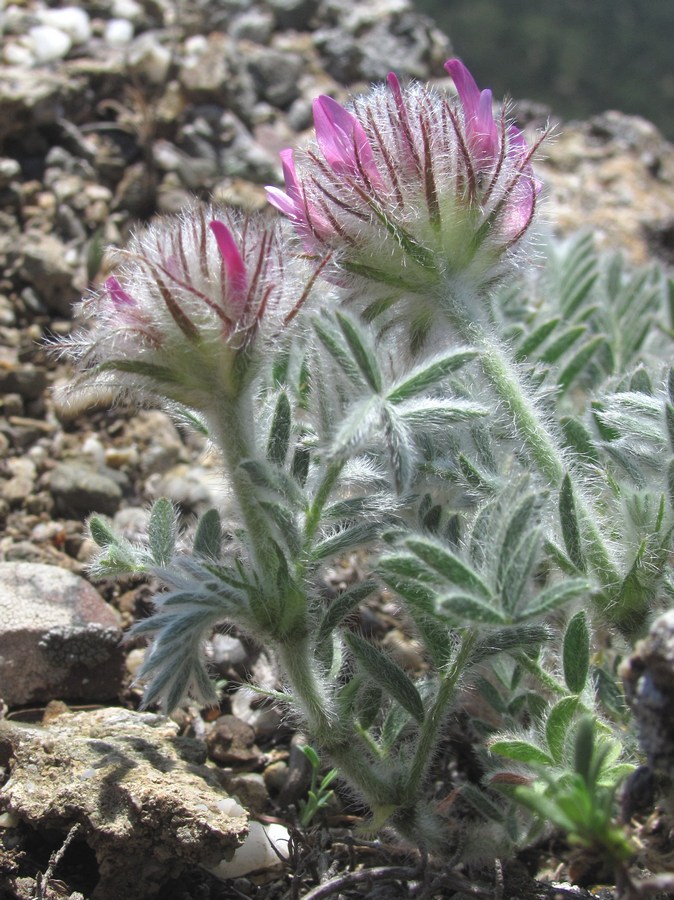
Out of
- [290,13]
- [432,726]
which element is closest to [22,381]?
[432,726]

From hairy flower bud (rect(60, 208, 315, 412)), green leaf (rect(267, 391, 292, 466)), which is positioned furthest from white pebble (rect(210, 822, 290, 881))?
hairy flower bud (rect(60, 208, 315, 412))

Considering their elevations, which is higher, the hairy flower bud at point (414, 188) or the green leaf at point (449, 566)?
the hairy flower bud at point (414, 188)

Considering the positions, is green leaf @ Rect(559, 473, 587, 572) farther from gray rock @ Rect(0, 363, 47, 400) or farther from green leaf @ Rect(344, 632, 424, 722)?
gray rock @ Rect(0, 363, 47, 400)

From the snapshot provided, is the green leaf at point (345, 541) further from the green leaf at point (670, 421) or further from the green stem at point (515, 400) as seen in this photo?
the green leaf at point (670, 421)

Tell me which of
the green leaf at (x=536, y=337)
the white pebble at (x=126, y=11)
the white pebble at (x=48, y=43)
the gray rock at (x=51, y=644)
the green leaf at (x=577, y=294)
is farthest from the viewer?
the white pebble at (x=126, y=11)

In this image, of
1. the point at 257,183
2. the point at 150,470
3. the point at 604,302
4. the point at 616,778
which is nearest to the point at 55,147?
the point at 257,183

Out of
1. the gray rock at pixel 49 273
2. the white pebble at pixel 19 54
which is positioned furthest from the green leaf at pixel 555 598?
the white pebble at pixel 19 54
